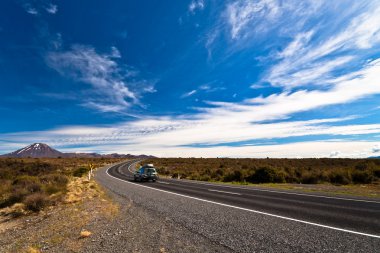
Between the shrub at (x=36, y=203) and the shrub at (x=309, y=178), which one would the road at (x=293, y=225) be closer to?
the shrub at (x=36, y=203)

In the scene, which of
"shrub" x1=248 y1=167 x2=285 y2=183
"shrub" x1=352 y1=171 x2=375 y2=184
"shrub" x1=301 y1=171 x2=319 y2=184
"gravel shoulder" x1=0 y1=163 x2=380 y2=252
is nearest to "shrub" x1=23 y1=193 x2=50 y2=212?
"gravel shoulder" x1=0 y1=163 x2=380 y2=252

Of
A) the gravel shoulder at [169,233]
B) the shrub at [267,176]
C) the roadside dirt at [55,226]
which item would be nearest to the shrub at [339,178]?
the shrub at [267,176]

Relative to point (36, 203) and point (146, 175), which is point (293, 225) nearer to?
point (36, 203)

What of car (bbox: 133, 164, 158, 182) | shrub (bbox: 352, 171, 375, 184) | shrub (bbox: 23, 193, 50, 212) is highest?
car (bbox: 133, 164, 158, 182)

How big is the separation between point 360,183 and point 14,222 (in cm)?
2703

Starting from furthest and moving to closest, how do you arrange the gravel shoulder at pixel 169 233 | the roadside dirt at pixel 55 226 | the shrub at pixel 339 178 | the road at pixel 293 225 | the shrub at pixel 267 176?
the shrub at pixel 267 176
the shrub at pixel 339 178
the roadside dirt at pixel 55 226
the gravel shoulder at pixel 169 233
the road at pixel 293 225

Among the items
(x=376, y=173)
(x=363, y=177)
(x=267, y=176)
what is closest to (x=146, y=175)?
(x=267, y=176)

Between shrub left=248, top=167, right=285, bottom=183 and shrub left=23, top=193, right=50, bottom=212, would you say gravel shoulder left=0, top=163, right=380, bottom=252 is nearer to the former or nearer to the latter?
shrub left=23, top=193, right=50, bottom=212

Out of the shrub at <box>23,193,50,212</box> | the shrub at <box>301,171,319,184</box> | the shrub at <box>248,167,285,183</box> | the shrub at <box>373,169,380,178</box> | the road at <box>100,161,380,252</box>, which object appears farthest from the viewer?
the shrub at <box>248,167,285,183</box>

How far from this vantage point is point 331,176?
91.9 feet

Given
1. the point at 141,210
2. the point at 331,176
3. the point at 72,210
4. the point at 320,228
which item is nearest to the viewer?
the point at 320,228

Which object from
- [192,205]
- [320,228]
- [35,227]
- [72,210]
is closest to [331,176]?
[192,205]

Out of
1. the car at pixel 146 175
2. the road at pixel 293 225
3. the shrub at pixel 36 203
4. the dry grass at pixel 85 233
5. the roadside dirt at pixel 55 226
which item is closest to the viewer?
the road at pixel 293 225

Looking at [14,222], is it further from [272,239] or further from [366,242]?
[366,242]
